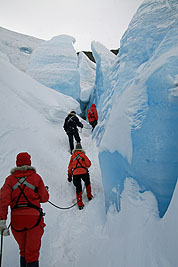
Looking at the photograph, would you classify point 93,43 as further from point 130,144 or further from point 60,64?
point 130,144

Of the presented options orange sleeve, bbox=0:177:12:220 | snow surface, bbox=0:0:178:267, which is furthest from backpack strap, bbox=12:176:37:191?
snow surface, bbox=0:0:178:267

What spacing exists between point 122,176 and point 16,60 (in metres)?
20.2

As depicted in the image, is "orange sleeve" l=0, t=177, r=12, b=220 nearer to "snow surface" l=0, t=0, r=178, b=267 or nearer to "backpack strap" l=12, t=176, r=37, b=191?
"backpack strap" l=12, t=176, r=37, b=191

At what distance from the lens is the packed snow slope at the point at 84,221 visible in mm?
1184

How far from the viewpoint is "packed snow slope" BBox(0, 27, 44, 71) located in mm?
17922

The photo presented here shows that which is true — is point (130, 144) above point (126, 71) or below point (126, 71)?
below

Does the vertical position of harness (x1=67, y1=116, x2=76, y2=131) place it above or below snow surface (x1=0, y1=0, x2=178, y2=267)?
above

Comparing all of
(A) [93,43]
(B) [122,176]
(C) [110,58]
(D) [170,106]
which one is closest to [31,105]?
(B) [122,176]

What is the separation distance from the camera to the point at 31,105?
542 centimetres

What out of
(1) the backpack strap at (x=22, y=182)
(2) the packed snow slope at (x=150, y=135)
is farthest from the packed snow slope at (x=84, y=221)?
(1) the backpack strap at (x=22, y=182)

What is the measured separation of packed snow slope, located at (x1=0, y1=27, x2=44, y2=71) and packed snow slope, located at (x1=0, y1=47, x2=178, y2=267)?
51.7 ft

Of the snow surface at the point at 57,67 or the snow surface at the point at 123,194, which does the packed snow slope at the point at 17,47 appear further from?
the snow surface at the point at 123,194

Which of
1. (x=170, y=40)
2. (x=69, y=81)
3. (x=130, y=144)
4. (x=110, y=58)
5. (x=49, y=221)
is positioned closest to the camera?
(x=130, y=144)

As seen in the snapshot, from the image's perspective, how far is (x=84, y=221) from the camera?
2.26m
